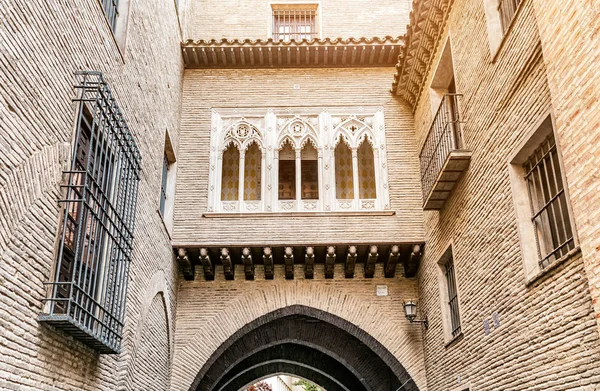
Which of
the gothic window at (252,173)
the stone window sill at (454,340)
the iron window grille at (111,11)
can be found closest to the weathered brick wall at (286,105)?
the gothic window at (252,173)

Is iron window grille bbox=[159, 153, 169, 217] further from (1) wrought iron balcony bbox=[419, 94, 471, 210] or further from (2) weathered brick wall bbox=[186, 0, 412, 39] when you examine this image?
(1) wrought iron balcony bbox=[419, 94, 471, 210]

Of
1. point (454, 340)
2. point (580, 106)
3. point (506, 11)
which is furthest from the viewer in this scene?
point (454, 340)

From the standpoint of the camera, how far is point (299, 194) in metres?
11.5

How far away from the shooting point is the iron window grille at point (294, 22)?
13727 mm

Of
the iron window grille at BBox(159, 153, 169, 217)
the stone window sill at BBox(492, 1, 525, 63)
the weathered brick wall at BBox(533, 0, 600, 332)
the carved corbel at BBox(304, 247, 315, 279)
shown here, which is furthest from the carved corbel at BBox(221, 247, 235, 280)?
the weathered brick wall at BBox(533, 0, 600, 332)

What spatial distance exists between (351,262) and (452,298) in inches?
86.5

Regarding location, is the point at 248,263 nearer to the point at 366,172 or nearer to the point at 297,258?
the point at 297,258

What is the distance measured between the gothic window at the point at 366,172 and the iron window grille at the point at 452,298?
2.58 m

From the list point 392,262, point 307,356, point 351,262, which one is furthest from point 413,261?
point 307,356

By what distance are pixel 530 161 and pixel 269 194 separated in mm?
5655

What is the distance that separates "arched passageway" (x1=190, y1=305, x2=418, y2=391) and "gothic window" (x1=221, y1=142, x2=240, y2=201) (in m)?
2.43

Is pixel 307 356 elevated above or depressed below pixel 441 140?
below

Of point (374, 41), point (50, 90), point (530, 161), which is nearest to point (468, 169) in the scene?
point (530, 161)

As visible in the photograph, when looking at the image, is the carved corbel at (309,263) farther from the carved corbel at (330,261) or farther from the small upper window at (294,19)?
the small upper window at (294,19)
